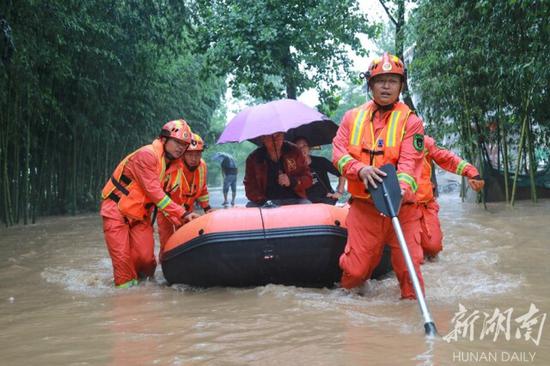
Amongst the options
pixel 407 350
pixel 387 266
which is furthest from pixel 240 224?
pixel 407 350

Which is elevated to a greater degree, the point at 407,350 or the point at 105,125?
the point at 105,125

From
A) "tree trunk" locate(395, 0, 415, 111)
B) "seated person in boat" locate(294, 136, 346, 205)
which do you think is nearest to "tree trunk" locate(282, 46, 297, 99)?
"tree trunk" locate(395, 0, 415, 111)

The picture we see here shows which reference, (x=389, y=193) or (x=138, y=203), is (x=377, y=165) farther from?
(x=138, y=203)

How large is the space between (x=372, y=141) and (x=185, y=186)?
234 centimetres

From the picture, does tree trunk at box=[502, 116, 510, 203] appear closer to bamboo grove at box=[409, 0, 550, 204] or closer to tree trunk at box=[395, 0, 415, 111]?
bamboo grove at box=[409, 0, 550, 204]

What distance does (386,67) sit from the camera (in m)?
4.02

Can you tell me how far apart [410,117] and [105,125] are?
11.1m

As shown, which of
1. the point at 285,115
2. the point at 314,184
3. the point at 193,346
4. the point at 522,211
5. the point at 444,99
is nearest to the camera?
the point at 193,346

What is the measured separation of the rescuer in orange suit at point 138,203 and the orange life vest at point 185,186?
24cm

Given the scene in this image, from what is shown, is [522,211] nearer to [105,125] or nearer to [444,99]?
[444,99]

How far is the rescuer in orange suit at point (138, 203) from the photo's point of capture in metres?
5.09

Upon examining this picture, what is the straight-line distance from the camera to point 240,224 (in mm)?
4652

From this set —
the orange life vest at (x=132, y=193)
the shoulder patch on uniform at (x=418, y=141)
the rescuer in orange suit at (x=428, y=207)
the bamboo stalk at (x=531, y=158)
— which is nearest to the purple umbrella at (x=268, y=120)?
the orange life vest at (x=132, y=193)

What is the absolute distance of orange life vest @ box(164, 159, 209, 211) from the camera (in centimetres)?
561
